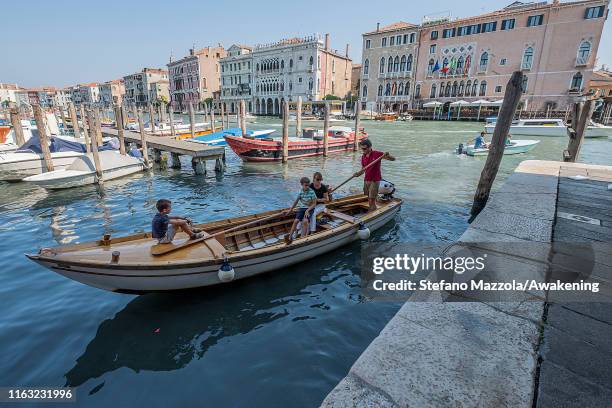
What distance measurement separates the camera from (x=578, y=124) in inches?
530

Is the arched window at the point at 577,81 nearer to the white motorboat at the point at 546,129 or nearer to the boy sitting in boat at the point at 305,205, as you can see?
the white motorboat at the point at 546,129

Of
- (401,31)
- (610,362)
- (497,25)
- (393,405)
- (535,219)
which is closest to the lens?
(393,405)

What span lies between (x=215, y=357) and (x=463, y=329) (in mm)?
3173

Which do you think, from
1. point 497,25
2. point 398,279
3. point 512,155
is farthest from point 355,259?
point 497,25

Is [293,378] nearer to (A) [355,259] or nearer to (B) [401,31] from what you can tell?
(A) [355,259]

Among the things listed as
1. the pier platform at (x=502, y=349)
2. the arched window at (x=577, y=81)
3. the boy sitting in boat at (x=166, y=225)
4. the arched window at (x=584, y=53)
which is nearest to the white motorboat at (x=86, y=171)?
the boy sitting in boat at (x=166, y=225)

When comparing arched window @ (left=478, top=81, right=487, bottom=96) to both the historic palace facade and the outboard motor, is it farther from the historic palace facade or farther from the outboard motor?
the outboard motor

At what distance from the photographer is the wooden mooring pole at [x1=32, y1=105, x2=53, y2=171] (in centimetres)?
1303

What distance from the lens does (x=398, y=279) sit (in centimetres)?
654

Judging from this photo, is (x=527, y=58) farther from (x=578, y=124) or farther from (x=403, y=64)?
(x=578, y=124)

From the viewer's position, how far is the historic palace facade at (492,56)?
138 feet

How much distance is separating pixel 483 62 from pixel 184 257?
187ft

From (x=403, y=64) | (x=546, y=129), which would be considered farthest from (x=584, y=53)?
(x=403, y=64)

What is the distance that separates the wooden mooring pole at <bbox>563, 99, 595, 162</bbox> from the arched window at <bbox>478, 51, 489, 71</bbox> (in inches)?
1642
